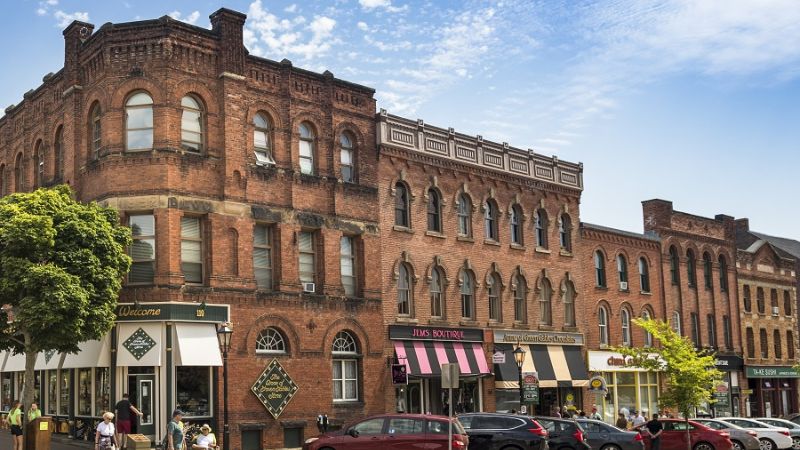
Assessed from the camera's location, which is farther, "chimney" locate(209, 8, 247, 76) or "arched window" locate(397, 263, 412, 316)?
"arched window" locate(397, 263, 412, 316)

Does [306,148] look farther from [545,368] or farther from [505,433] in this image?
[545,368]

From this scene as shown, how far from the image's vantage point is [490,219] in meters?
42.8

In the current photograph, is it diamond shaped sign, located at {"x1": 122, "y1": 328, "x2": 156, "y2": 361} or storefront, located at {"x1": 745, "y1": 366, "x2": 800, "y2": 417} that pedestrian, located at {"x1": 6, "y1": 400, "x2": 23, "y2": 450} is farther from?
storefront, located at {"x1": 745, "y1": 366, "x2": 800, "y2": 417}

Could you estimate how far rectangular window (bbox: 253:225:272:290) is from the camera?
1313 inches

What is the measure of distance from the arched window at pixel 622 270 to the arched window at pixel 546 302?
6.14 meters

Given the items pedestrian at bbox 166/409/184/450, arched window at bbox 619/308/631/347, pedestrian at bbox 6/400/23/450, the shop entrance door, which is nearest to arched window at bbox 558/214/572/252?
arched window at bbox 619/308/631/347

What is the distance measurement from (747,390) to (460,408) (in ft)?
80.6

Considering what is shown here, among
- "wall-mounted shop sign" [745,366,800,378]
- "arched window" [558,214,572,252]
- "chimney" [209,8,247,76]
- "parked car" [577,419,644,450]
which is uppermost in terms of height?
"chimney" [209,8,247,76]

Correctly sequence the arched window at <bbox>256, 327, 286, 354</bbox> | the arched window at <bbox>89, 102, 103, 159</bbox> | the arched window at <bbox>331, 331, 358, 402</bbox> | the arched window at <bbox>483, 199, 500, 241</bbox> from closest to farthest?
the arched window at <bbox>256, 327, 286, 354</bbox>, the arched window at <bbox>89, 102, 103, 159</bbox>, the arched window at <bbox>331, 331, 358, 402</bbox>, the arched window at <bbox>483, 199, 500, 241</bbox>

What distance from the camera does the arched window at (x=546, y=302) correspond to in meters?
44.5

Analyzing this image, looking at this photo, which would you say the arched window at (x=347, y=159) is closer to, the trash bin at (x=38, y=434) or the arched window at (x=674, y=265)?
the trash bin at (x=38, y=434)

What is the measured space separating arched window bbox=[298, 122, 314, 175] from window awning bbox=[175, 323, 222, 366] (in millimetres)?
7243

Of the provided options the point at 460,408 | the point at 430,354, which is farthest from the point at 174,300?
the point at 460,408

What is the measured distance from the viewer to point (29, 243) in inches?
1061
